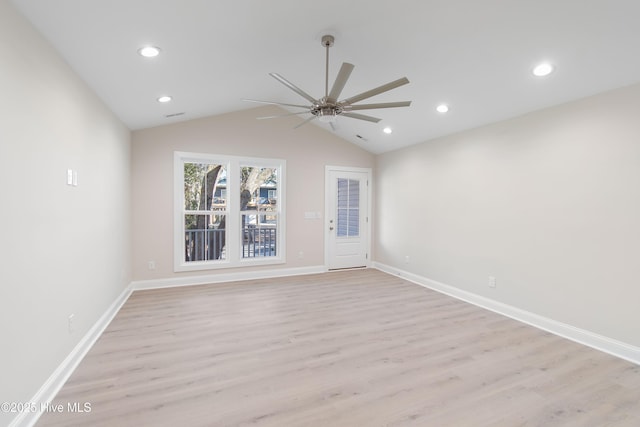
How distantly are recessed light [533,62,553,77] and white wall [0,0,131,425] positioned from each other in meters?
3.81

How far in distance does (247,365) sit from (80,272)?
64.5 inches

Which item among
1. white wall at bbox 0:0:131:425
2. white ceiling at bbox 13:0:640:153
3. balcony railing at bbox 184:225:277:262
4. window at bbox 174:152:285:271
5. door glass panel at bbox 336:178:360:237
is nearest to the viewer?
white wall at bbox 0:0:131:425

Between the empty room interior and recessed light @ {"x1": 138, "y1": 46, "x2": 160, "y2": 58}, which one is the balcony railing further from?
recessed light @ {"x1": 138, "y1": 46, "x2": 160, "y2": 58}

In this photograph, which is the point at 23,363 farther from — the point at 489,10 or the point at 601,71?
the point at 601,71

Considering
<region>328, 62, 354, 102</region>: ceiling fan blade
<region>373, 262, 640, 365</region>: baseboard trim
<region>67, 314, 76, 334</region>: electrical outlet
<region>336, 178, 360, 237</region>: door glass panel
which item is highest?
<region>328, 62, 354, 102</region>: ceiling fan blade

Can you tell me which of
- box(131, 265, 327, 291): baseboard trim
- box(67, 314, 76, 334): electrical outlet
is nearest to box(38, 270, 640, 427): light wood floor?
box(67, 314, 76, 334): electrical outlet

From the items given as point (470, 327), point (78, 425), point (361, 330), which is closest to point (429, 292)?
point (470, 327)

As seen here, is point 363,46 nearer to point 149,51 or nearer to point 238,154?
point 149,51

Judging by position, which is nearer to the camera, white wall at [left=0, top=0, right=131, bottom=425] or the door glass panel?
white wall at [left=0, top=0, right=131, bottom=425]

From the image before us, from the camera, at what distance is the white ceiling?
2092 millimetres

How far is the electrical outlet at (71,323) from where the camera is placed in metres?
2.43

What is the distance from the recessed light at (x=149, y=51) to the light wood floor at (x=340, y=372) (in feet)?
8.30

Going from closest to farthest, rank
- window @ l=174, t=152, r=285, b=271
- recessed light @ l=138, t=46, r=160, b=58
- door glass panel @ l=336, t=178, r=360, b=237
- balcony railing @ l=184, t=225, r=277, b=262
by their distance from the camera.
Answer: recessed light @ l=138, t=46, r=160, b=58
window @ l=174, t=152, r=285, b=271
balcony railing @ l=184, t=225, r=277, b=262
door glass panel @ l=336, t=178, r=360, b=237

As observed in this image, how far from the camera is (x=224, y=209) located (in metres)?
5.39
